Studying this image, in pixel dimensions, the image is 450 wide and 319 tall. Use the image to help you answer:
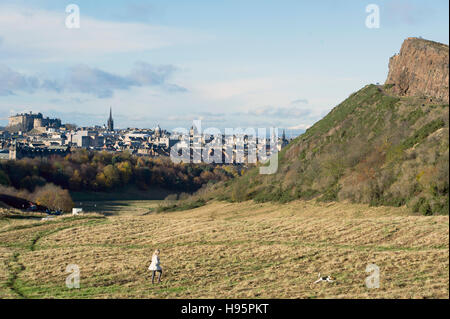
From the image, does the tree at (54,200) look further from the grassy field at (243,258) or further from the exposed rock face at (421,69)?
the exposed rock face at (421,69)

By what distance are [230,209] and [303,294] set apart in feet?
89.8

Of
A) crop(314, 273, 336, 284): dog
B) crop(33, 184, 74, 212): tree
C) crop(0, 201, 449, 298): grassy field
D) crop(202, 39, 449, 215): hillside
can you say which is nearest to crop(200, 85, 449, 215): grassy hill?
crop(202, 39, 449, 215): hillside

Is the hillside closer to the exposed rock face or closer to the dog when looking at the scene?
the exposed rock face

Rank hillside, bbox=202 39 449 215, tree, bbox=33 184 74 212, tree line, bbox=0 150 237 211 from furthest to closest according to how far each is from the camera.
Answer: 1. tree line, bbox=0 150 237 211
2. tree, bbox=33 184 74 212
3. hillside, bbox=202 39 449 215

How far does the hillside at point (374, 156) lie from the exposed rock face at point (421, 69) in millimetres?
158

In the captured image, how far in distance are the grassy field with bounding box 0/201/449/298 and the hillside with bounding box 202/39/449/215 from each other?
1.70 m

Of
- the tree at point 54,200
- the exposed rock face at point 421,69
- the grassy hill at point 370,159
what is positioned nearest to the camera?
the grassy hill at point 370,159

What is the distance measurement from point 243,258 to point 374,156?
697 inches

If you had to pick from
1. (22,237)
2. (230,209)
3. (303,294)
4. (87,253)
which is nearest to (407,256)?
(303,294)

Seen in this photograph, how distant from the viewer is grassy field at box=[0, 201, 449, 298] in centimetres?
1543

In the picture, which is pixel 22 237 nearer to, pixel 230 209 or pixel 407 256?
pixel 230 209

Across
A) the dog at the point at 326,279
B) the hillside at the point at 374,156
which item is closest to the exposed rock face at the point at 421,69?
the hillside at the point at 374,156

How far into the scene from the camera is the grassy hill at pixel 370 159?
26.8 m
